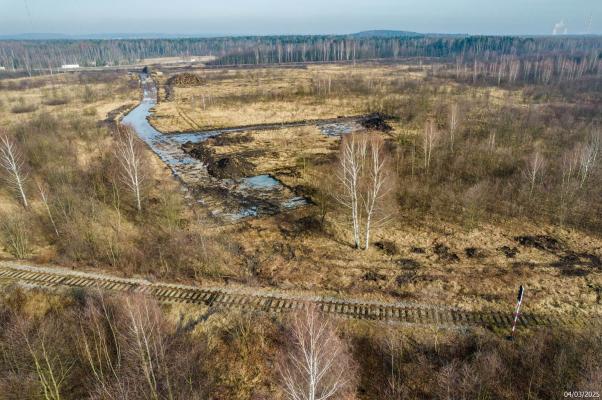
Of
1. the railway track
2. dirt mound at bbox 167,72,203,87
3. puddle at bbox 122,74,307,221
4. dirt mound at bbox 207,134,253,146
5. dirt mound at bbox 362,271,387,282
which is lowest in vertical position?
the railway track

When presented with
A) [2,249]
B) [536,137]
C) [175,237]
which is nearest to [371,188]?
[175,237]

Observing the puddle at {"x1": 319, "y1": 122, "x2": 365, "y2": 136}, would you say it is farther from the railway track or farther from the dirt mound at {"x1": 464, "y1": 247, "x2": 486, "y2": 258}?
the railway track

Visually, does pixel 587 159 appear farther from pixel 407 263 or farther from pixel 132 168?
pixel 132 168

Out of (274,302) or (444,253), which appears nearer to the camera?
(274,302)

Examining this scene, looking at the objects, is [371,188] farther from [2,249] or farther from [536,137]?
[536,137]

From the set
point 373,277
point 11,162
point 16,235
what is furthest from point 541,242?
point 11,162

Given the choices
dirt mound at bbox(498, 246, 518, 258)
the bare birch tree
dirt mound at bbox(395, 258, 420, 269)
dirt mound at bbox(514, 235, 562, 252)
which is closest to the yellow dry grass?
the bare birch tree
